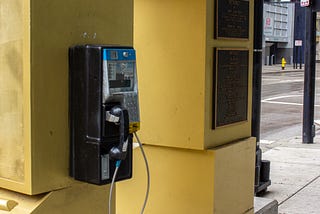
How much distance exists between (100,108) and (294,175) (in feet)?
19.7

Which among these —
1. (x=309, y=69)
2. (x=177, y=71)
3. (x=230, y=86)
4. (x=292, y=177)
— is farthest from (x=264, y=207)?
(x=309, y=69)

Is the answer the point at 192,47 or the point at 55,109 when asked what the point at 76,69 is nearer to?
the point at 55,109

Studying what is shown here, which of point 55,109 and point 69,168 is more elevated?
point 55,109

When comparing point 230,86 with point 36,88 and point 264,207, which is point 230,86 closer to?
point 264,207

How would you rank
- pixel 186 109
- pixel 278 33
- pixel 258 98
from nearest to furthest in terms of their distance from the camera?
pixel 186 109
pixel 258 98
pixel 278 33

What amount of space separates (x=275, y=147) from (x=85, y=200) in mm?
7944

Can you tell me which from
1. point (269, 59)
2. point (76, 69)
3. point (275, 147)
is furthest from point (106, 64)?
point (269, 59)

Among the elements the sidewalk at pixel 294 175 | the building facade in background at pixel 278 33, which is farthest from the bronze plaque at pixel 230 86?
the building facade in background at pixel 278 33

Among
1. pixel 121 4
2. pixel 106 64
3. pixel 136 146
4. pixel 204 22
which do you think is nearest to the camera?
pixel 106 64

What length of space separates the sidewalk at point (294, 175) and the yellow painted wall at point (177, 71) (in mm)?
2621

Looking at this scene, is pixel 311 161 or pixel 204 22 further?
pixel 311 161

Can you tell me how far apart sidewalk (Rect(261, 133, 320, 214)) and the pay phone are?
158 inches

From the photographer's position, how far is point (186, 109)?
4.25 metres

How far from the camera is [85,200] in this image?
3109 millimetres
